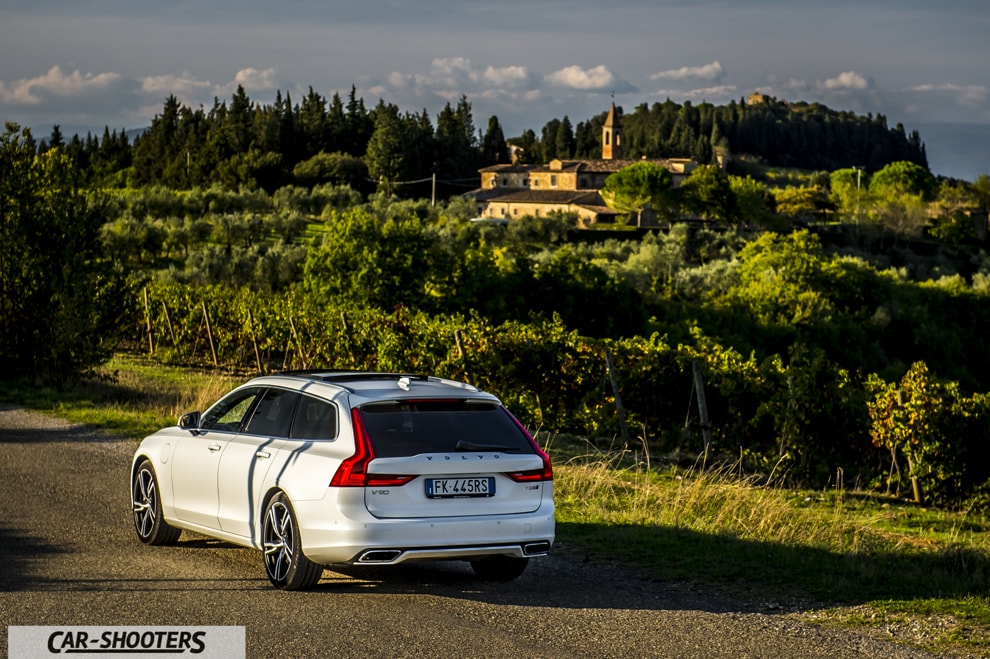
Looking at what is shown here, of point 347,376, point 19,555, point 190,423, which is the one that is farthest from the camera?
point 190,423

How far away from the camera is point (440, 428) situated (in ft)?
27.7

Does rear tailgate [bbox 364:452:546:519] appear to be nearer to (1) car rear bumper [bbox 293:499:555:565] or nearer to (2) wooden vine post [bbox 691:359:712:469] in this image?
(1) car rear bumper [bbox 293:499:555:565]

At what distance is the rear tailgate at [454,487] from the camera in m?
8.09

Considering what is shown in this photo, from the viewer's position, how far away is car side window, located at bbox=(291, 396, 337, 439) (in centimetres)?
850

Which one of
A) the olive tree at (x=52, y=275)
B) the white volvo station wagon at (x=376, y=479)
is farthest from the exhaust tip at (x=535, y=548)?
the olive tree at (x=52, y=275)

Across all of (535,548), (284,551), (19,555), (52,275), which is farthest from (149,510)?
(52,275)

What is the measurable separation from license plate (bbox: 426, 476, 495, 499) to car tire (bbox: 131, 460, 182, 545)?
2.99 m

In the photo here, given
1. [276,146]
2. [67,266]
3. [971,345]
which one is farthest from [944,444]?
[276,146]

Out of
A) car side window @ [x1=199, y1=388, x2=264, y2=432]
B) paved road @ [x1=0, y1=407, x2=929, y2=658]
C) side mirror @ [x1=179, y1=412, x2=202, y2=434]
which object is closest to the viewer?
paved road @ [x1=0, y1=407, x2=929, y2=658]

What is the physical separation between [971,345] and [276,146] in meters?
99.8

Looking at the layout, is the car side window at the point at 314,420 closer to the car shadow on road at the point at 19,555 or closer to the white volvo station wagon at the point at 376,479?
the white volvo station wagon at the point at 376,479

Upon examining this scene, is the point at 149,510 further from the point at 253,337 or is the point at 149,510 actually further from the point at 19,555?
the point at 253,337

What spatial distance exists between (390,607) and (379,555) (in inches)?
13.5

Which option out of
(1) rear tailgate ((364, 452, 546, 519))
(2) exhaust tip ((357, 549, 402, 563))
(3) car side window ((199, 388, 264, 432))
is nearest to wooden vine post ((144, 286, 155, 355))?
(3) car side window ((199, 388, 264, 432))
